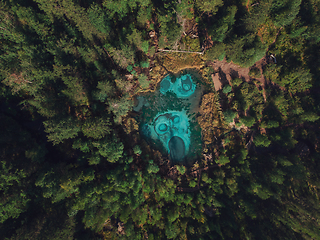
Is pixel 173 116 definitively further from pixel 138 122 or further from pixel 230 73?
pixel 230 73

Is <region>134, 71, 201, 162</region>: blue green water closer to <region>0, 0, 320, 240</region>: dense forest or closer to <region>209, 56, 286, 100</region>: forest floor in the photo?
<region>0, 0, 320, 240</region>: dense forest

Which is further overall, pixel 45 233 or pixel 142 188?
pixel 142 188

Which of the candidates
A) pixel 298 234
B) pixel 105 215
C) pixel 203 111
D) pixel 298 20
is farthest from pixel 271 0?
pixel 105 215

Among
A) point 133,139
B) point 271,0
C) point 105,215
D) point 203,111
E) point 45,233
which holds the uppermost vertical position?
point 271,0

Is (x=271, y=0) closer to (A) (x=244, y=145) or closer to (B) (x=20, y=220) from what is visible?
(A) (x=244, y=145)

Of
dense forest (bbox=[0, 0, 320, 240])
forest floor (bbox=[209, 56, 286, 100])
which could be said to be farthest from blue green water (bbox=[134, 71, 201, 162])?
forest floor (bbox=[209, 56, 286, 100])
